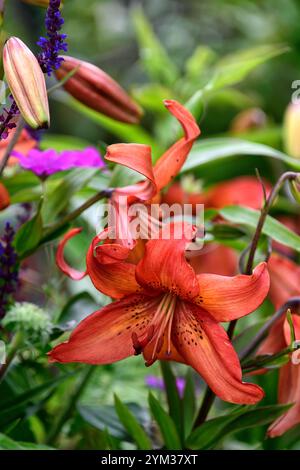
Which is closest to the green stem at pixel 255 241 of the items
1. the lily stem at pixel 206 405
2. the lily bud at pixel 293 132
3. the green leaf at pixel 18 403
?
the lily stem at pixel 206 405

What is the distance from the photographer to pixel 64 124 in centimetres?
221

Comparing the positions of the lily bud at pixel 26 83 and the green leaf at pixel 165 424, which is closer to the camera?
the lily bud at pixel 26 83

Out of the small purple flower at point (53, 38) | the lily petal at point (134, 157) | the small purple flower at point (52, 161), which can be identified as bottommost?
the small purple flower at point (52, 161)

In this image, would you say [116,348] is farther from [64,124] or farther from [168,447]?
[64,124]

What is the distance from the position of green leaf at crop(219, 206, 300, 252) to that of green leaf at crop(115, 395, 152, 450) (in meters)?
0.16

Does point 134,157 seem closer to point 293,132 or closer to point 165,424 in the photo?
point 165,424

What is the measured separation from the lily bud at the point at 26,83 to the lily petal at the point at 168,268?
0.10m

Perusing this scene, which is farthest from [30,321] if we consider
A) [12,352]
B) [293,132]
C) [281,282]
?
[293,132]

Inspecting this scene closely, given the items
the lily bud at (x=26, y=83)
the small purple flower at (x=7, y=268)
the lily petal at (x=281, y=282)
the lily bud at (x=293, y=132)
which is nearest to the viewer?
the lily bud at (x=26, y=83)

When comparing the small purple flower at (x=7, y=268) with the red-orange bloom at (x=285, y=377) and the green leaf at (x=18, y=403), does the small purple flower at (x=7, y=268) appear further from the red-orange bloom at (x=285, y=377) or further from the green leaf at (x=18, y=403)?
the red-orange bloom at (x=285, y=377)

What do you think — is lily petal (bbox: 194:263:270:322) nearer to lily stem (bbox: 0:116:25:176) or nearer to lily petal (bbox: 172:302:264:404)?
lily petal (bbox: 172:302:264:404)

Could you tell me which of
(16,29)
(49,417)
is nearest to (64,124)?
(16,29)

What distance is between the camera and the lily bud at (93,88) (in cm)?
58

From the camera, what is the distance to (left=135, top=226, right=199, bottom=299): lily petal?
0.48 meters
